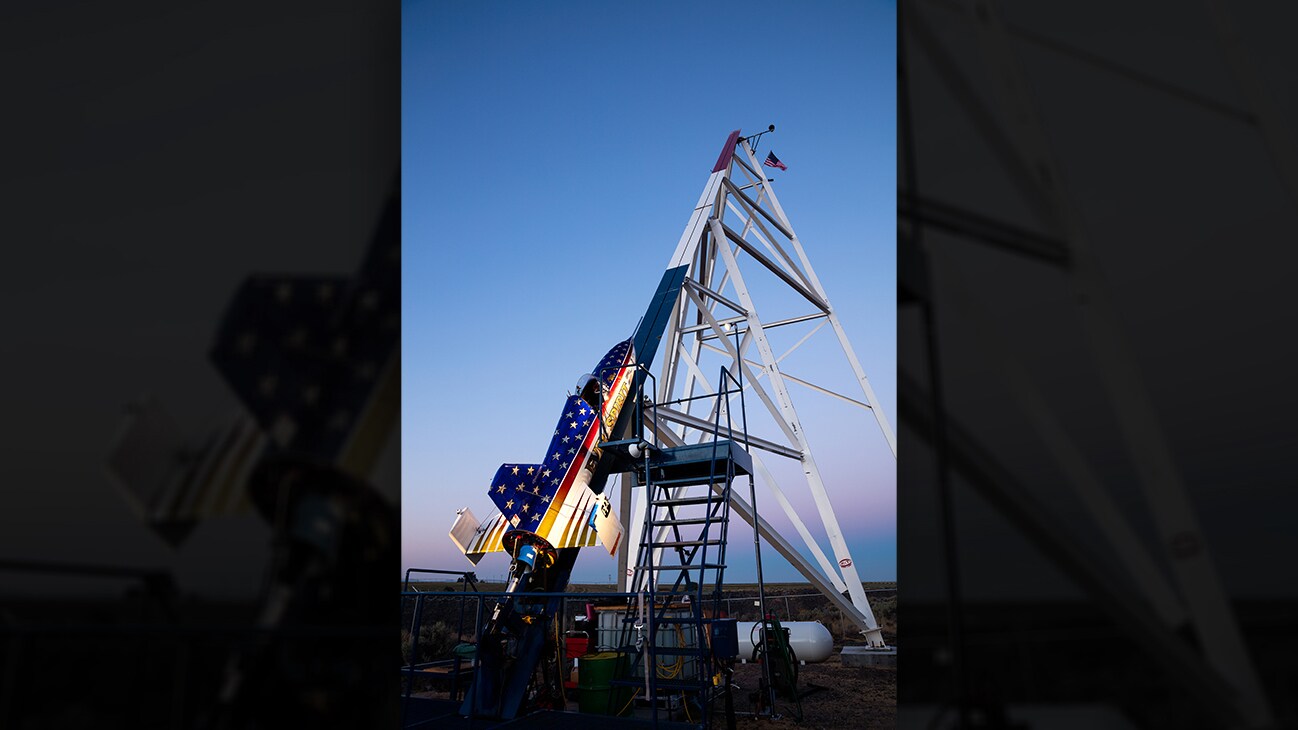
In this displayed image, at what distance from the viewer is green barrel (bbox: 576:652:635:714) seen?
26.8ft

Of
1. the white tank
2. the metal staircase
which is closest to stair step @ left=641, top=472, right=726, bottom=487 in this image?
the metal staircase

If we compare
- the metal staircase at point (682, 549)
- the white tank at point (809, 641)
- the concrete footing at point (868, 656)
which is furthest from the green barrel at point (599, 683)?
the concrete footing at point (868, 656)

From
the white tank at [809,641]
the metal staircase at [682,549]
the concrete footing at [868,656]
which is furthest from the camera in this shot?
the white tank at [809,641]

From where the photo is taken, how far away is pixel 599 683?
26.9 feet

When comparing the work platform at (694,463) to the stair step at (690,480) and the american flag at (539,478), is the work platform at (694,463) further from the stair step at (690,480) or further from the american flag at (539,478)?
the american flag at (539,478)

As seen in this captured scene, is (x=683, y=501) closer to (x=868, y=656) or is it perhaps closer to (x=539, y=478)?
(x=539, y=478)

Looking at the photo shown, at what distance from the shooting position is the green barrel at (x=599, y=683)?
26.8 feet
